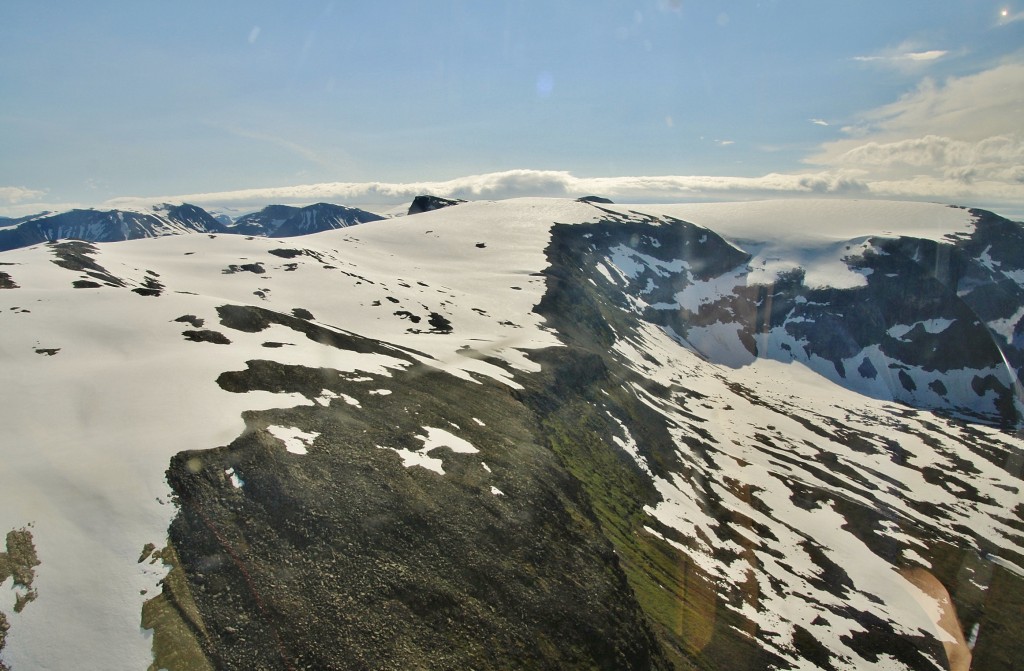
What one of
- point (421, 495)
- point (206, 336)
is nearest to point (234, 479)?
point (421, 495)

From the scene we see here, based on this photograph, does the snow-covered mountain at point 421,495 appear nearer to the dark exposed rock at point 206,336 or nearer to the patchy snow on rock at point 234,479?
the patchy snow on rock at point 234,479

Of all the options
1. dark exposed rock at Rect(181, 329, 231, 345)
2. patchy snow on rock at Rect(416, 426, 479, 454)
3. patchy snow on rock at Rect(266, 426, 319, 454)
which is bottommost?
patchy snow on rock at Rect(416, 426, 479, 454)

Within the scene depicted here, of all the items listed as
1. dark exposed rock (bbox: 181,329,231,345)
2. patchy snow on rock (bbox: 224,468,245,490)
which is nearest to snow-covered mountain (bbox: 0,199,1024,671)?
patchy snow on rock (bbox: 224,468,245,490)

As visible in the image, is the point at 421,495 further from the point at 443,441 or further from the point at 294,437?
the point at 294,437

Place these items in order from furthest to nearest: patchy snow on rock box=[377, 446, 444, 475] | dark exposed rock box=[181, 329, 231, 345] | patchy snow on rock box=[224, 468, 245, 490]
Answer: dark exposed rock box=[181, 329, 231, 345], patchy snow on rock box=[377, 446, 444, 475], patchy snow on rock box=[224, 468, 245, 490]

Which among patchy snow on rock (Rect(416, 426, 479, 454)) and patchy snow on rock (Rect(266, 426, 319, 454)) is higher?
patchy snow on rock (Rect(266, 426, 319, 454))

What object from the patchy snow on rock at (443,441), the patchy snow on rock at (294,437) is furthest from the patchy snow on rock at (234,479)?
the patchy snow on rock at (443,441)

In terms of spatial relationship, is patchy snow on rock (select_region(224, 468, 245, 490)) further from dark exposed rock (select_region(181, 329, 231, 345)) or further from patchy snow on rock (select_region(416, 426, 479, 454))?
dark exposed rock (select_region(181, 329, 231, 345))

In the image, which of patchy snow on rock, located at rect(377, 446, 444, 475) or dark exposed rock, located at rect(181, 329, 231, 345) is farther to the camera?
dark exposed rock, located at rect(181, 329, 231, 345)

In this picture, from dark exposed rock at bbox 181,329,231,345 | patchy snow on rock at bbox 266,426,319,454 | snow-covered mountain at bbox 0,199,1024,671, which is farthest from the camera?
dark exposed rock at bbox 181,329,231,345
